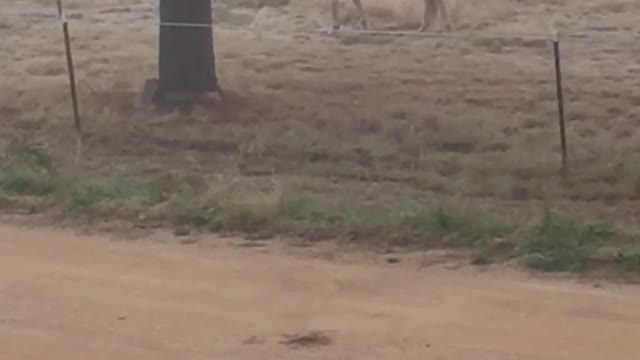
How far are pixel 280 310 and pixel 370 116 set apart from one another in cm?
694

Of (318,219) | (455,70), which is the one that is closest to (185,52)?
(455,70)

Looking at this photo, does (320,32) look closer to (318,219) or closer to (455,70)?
(455,70)

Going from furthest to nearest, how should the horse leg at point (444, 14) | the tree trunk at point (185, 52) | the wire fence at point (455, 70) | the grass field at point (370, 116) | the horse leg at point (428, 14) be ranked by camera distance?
the horse leg at point (428, 14)
the horse leg at point (444, 14)
the tree trunk at point (185, 52)
the wire fence at point (455, 70)
the grass field at point (370, 116)

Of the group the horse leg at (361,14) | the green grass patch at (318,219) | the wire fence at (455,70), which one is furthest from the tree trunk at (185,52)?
the horse leg at (361,14)

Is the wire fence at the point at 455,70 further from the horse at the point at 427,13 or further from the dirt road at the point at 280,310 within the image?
the dirt road at the point at 280,310

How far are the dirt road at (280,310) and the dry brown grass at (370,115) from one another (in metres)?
2.48

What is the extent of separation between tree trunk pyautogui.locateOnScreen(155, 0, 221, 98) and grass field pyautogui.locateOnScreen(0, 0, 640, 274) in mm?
395

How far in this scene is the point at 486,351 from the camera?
24.0ft

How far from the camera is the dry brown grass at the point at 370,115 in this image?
12.4m

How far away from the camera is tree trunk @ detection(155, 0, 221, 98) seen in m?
16.2

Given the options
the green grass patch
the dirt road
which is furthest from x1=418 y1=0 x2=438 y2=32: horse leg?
the dirt road

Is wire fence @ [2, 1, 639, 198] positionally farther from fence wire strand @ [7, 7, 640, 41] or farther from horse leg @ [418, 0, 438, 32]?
horse leg @ [418, 0, 438, 32]

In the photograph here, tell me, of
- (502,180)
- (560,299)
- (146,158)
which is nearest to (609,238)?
(560,299)

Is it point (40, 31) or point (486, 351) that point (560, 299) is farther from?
point (40, 31)
